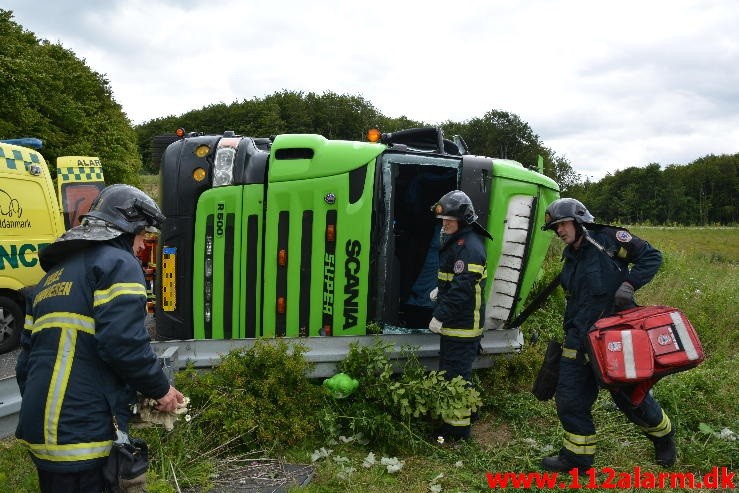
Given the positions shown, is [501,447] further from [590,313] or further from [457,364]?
[590,313]

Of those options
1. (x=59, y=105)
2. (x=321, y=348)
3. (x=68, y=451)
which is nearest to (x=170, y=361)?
(x=321, y=348)

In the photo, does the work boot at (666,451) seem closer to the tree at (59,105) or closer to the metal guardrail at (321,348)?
the metal guardrail at (321,348)

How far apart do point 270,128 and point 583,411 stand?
41.8 metres

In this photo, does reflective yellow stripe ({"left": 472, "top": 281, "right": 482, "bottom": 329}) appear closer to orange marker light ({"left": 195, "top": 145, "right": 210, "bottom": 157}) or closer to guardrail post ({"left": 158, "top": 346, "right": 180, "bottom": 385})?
guardrail post ({"left": 158, "top": 346, "right": 180, "bottom": 385})

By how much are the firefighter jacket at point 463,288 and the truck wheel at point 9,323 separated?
4.65m

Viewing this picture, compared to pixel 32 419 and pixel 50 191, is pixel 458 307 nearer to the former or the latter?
pixel 32 419

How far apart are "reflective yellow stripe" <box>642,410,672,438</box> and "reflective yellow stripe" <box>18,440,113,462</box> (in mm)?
3367

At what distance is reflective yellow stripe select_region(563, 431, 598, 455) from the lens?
369cm

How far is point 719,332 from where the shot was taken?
259 inches

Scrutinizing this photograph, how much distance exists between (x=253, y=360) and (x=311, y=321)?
0.63 metres

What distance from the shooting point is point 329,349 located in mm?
4266

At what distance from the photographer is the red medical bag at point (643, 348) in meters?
3.45

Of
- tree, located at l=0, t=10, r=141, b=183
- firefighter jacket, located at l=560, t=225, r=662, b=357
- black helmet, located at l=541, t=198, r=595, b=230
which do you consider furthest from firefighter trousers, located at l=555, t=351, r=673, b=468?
tree, located at l=0, t=10, r=141, b=183

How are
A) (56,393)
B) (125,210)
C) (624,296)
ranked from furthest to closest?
1. (624,296)
2. (125,210)
3. (56,393)
